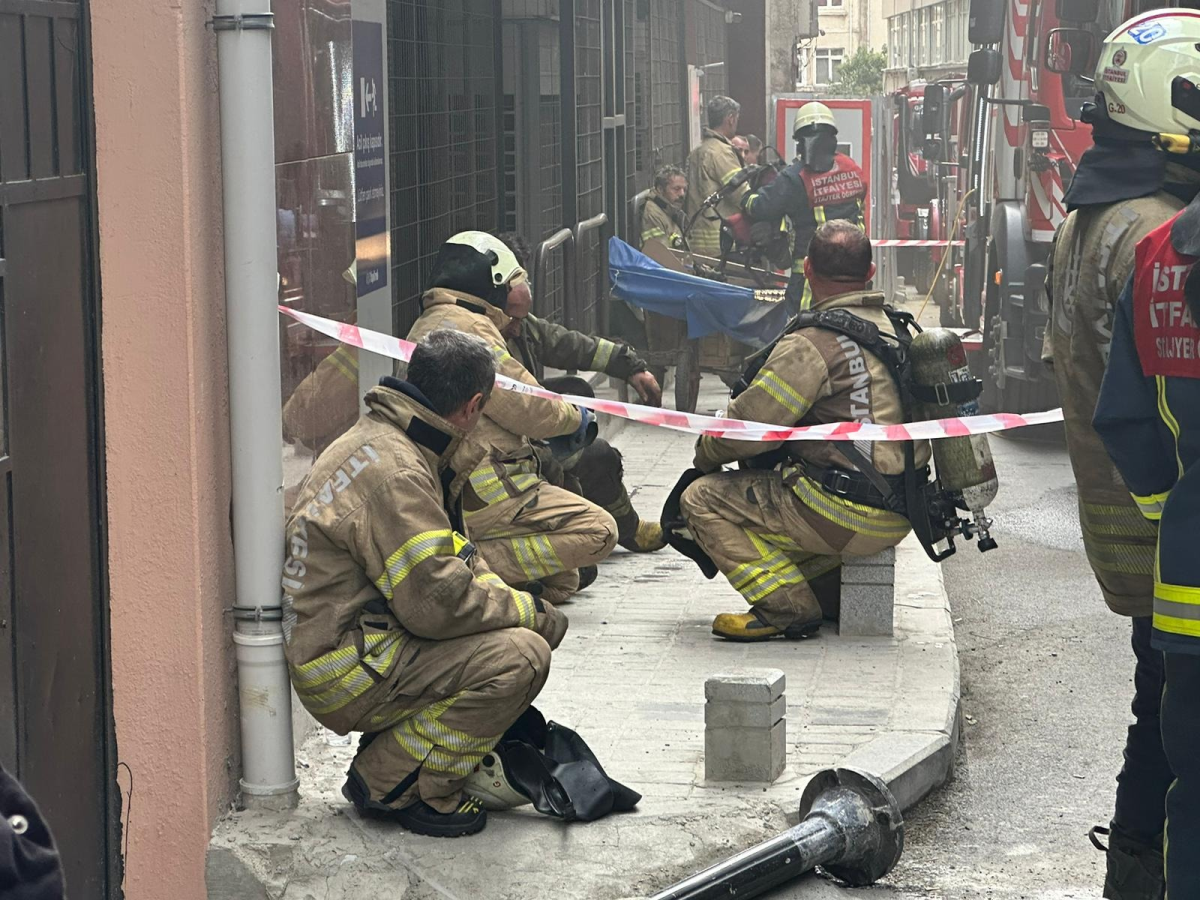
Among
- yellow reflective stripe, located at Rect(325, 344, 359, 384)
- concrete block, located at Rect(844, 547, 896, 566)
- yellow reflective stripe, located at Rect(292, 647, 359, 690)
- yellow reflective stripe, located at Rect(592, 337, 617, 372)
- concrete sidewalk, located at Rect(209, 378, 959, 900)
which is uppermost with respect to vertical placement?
yellow reflective stripe, located at Rect(325, 344, 359, 384)

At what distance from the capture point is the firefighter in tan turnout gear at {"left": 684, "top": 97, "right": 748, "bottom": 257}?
14.2 metres

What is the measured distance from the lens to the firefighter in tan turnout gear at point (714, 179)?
14156 mm

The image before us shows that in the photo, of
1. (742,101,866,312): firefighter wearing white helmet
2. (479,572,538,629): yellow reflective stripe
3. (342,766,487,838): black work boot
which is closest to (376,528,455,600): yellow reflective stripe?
(479,572,538,629): yellow reflective stripe

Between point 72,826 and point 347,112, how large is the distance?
2.29 m

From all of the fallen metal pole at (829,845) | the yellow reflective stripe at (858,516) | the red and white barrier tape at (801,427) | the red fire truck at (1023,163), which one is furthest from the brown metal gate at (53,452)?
the red fire truck at (1023,163)

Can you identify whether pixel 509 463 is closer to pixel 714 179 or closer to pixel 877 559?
pixel 877 559

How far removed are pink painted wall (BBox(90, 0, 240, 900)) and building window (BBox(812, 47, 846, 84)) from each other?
288 ft

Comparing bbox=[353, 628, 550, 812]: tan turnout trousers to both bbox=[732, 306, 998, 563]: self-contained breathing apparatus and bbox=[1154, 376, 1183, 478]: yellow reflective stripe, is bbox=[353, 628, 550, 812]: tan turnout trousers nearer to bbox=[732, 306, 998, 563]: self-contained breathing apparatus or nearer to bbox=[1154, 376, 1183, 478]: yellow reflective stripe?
bbox=[1154, 376, 1183, 478]: yellow reflective stripe

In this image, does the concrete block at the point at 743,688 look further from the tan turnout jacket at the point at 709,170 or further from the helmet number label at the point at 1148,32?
the tan turnout jacket at the point at 709,170

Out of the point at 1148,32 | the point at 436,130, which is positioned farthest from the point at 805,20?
the point at 1148,32

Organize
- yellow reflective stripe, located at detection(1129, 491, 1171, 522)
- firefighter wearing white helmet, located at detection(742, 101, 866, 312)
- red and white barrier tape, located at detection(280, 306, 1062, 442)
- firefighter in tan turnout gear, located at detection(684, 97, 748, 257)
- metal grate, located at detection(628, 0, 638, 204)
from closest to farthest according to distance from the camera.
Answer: yellow reflective stripe, located at detection(1129, 491, 1171, 522)
red and white barrier tape, located at detection(280, 306, 1062, 442)
firefighter wearing white helmet, located at detection(742, 101, 866, 312)
firefighter in tan turnout gear, located at detection(684, 97, 748, 257)
metal grate, located at detection(628, 0, 638, 204)

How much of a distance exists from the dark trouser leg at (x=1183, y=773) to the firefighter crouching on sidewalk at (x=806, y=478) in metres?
3.03

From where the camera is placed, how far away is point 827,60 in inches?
3563

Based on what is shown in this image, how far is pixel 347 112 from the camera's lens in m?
5.38
